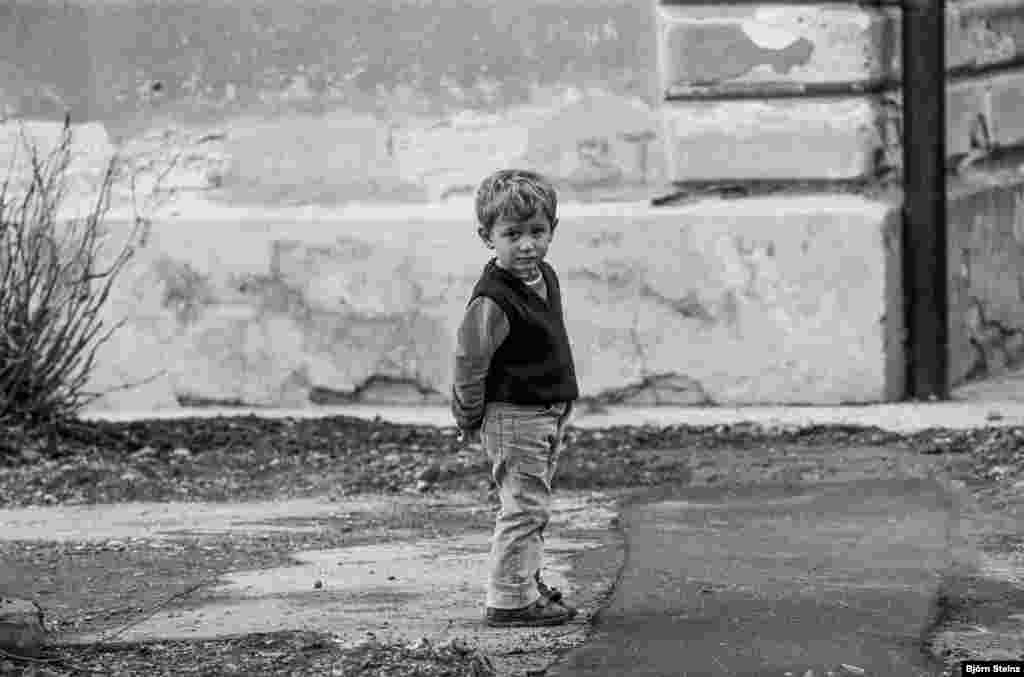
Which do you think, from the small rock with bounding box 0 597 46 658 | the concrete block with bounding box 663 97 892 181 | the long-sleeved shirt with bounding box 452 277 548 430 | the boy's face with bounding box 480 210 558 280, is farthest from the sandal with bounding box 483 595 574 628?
the concrete block with bounding box 663 97 892 181

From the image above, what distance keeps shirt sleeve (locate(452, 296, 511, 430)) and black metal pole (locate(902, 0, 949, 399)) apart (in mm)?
3197

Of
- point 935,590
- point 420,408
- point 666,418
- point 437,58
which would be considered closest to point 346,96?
point 437,58

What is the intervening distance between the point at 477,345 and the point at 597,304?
3.02 metres

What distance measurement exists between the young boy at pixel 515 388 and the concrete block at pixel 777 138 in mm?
2913

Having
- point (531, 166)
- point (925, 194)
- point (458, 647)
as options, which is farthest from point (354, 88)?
point (458, 647)

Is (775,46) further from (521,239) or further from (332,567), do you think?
(521,239)

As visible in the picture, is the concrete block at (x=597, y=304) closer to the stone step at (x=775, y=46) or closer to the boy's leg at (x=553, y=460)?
the stone step at (x=775, y=46)

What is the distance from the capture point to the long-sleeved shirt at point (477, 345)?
14.1ft

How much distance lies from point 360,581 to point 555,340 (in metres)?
0.91

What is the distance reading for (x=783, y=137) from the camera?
712cm

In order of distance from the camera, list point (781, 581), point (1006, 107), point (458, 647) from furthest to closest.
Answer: point (1006, 107) → point (781, 581) → point (458, 647)

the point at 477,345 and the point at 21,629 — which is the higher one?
the point at 477,345

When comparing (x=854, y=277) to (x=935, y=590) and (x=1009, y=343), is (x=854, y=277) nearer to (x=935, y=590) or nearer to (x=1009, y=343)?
(x=1009, y=343)

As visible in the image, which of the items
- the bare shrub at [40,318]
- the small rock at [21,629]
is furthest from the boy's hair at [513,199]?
the bare shrub at [40,318]
